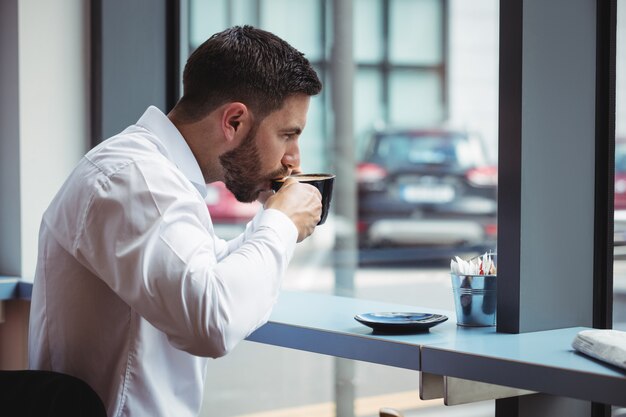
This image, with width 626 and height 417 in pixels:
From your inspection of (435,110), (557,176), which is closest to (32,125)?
(557,176)

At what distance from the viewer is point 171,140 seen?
1542 millimetres

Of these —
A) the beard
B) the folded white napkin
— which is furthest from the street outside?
the folded white napkin

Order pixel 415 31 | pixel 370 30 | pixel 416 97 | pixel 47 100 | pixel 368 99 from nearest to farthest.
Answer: pixel 47 100 → pixel 370 30 → pixel 368 99 → pixel 415 31 → pixel 416 97

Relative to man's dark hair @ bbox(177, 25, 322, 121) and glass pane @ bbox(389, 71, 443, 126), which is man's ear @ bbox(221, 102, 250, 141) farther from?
glass pane @ bbox(389, 71, 443, 126)

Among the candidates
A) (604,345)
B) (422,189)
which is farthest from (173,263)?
(422,189)

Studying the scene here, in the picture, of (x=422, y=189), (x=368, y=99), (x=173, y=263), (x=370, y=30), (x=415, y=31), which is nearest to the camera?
(x=173, y=263)

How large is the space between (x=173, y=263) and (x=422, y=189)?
6.76m

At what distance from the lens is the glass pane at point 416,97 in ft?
23.0

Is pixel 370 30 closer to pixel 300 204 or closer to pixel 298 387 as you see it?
pixel 298 387

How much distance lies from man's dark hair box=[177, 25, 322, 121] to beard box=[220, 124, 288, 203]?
0.06m

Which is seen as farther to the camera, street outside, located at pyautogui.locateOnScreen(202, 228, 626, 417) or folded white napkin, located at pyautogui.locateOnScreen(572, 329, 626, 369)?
street outside, located at pyautogui.locateOnScreen(202, 228, 626, 417)

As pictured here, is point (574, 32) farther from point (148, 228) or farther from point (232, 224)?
point (232, 224)

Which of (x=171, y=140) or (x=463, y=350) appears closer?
(x=463, y=350)

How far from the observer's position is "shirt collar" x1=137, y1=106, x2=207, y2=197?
1.53 m
